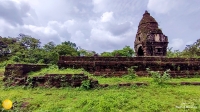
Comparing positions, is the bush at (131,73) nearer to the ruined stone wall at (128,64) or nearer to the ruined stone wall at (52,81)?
the ruined stone wall at (128,64)

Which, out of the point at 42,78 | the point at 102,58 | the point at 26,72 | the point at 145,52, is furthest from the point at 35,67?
the point at 145,52

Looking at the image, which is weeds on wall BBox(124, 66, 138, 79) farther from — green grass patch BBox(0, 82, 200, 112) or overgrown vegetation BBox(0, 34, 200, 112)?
green grass patch BBox(0, 82, 200, 112)

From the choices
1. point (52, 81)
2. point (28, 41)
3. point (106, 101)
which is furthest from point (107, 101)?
point (28, 41)

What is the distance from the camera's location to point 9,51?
29.3m

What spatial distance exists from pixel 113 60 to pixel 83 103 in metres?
5.04

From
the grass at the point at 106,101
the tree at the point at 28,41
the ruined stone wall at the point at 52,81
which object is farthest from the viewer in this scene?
the tree at the point at 28,41

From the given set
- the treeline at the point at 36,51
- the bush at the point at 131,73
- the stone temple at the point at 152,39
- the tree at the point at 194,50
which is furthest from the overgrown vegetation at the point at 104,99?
the tree at the point at 194,50

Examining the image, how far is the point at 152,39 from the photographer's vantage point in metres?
15.3

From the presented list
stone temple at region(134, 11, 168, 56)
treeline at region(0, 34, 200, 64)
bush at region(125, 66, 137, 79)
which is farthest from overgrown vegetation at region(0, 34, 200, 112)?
treeline at region(0, 34, 200, 64)

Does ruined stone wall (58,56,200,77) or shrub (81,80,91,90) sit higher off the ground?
ruined stone wall (58,56,200,77)

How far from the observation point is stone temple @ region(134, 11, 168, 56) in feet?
50.0

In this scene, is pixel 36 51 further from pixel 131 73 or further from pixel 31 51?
pixel 131 73

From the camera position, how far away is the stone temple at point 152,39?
50.0 feet

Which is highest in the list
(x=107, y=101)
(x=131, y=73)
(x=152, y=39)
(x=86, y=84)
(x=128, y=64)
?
(x=152, y=39)
